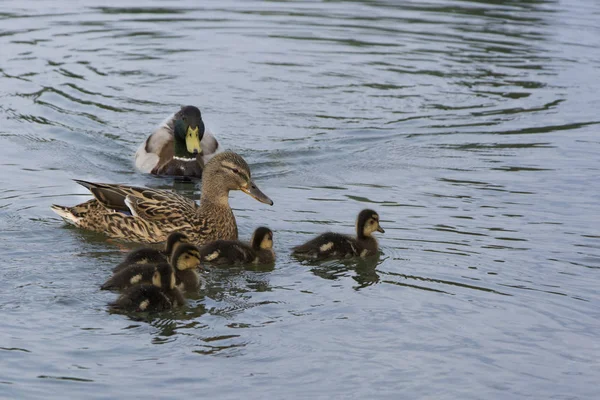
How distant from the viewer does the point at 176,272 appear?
7.22 m

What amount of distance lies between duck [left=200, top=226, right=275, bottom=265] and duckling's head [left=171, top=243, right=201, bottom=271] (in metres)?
0.50

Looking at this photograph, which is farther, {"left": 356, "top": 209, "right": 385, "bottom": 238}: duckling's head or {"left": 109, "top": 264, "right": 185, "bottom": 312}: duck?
{"left": 356, "top": 209, "right": 385, "bottom": 238}: duckling's head

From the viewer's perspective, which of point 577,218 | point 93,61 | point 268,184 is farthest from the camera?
point 93,61

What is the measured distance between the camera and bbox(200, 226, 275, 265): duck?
309 inches

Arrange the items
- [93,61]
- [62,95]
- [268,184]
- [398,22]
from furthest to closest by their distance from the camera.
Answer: [398,22] < [93,61] < [62,95] < [268,184]

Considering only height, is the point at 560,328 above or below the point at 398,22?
below

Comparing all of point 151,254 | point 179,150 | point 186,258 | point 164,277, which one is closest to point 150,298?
point 164,277

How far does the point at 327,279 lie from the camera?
7660 mm

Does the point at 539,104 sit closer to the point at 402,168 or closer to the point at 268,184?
the point at 402,168

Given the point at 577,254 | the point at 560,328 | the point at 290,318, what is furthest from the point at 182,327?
the point at 577,254

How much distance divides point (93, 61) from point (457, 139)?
5358 mm

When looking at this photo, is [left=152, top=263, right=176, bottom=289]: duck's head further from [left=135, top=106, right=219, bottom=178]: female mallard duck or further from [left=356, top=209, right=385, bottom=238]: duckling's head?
[left=135, top=106, right=219, bottom=178]: female mallard duck

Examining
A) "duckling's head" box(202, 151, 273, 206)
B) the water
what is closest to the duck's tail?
the water

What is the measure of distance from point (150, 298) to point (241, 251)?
4.12 ft
